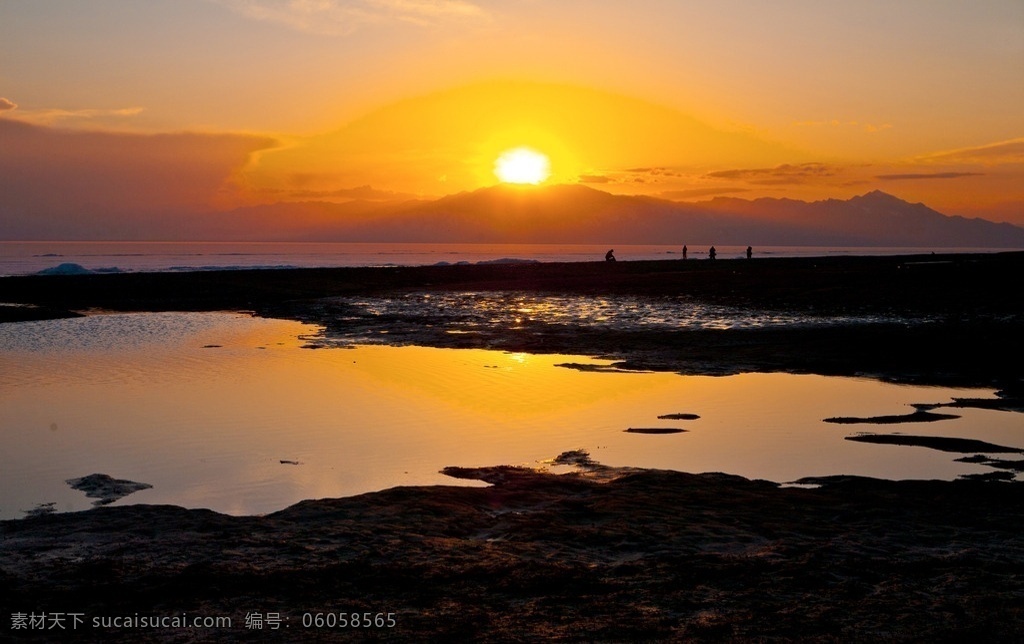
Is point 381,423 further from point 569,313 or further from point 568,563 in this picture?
point 569,313

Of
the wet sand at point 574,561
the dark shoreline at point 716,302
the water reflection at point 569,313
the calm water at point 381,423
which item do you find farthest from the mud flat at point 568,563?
the water reflection at point 569,313

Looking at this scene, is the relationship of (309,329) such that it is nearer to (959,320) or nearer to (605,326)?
(605,326)

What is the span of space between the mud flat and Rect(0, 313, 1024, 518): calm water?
144cm

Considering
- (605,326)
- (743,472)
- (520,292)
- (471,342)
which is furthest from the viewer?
(520,292)

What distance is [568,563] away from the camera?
30.0ft

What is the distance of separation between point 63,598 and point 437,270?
73.2 m

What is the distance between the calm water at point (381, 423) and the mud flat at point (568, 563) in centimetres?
144

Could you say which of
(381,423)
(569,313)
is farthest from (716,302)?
(381,423)

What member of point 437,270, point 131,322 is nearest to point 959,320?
point 131,322

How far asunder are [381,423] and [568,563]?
8626 millimetres

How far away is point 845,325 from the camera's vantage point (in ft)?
106

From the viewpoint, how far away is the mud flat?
760 cm

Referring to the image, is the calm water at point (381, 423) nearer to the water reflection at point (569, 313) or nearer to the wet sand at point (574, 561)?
the wet sand at point (574, 561)

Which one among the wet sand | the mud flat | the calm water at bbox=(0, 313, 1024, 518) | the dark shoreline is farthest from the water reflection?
the mud flat
